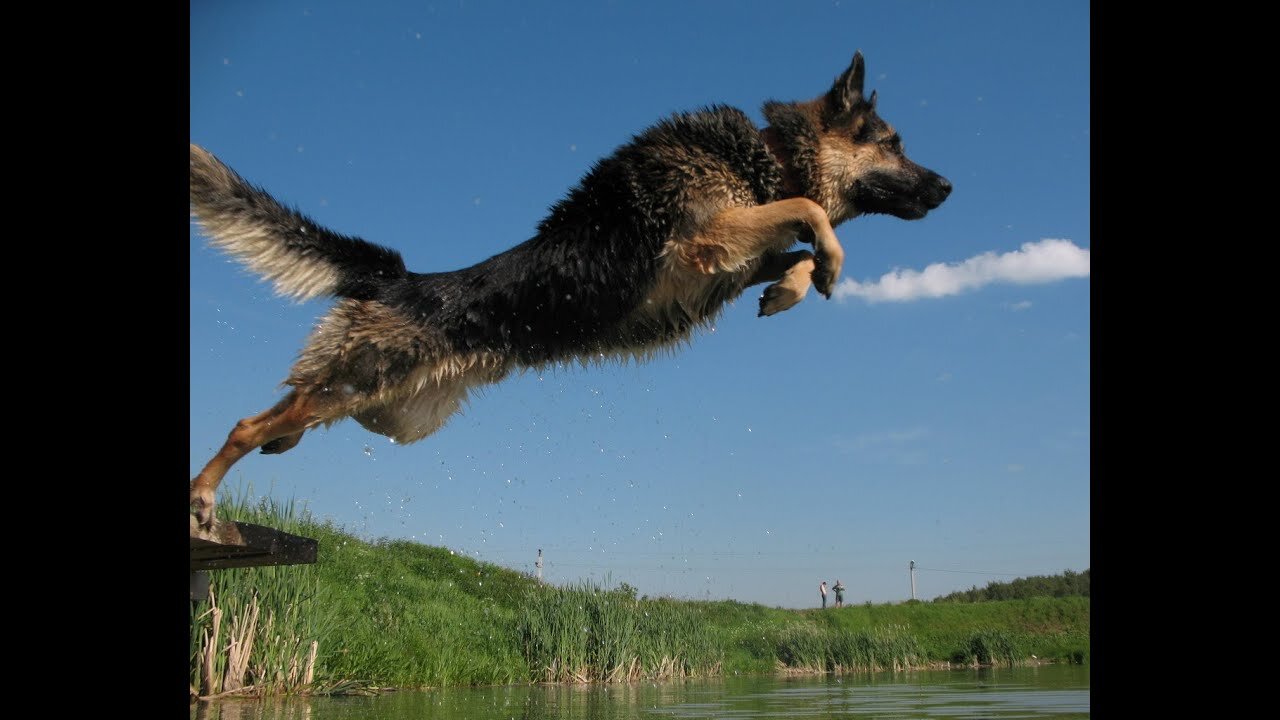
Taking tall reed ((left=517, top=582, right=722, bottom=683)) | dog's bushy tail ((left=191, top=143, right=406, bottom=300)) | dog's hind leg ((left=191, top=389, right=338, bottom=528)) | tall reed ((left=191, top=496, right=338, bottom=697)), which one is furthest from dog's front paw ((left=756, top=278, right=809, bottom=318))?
tall reed ((left=517, top=582, right=722, bottom=683))

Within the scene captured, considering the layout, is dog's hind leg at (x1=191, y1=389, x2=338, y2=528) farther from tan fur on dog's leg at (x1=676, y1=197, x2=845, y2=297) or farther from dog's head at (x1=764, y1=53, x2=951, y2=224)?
dog's head at (x1=764, y1=53, x2=951, y2=224)

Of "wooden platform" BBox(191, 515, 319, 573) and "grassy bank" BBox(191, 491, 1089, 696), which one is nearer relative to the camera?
"wooden platform" BBox(191, 515, 319, 573)

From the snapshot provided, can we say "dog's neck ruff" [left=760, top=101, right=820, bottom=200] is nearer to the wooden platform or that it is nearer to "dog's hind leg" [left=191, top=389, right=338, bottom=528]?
"dog's hind leg" [left=191, top=389, right=338, bottom=528]

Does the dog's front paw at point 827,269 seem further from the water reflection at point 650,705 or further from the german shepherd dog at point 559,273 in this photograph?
the water reflection at point 650,705

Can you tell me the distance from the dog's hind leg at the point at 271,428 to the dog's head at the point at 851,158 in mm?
3408

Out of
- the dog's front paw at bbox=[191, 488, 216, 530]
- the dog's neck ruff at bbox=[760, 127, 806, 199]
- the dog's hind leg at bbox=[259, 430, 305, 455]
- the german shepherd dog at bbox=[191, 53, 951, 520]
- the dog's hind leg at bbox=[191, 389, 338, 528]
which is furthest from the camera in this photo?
the dog's neck ruff at bbox=[760, 127, 806, 199]

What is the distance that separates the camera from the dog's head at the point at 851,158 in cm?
625

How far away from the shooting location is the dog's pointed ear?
20.8 feet

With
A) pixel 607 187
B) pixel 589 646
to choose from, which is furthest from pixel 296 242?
pixel 589 646

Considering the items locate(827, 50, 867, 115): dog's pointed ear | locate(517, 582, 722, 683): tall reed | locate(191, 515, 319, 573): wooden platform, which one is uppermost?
locate(827, 50, 867, 115): dog's pointed ear

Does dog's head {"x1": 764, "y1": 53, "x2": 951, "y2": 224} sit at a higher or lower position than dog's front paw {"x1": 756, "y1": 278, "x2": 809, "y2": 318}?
higher

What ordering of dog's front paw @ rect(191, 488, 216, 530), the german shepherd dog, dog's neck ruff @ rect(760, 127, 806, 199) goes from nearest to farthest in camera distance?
dog's front paw @ rect(191, 488, 216, 530) → the german shepherd dog → dog's neck ruff @ rect(760, 127, 806, 199)
